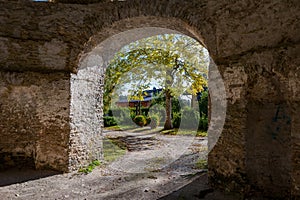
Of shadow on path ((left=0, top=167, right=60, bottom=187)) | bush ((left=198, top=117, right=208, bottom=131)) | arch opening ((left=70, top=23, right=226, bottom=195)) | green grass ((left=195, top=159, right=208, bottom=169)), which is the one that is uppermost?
arch opening ((left=70, top=23, right=226, bottom=195))

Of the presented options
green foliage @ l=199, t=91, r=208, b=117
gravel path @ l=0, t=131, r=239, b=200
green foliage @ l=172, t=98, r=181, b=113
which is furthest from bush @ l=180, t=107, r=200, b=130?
gravel path @ l=0, t=131, r=239, b=200

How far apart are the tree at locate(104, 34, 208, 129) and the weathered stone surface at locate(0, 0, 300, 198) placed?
174 inches

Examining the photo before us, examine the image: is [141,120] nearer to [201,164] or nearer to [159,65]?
[159,65]

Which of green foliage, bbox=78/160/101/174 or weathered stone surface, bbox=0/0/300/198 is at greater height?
weathered stone surface, bbox=0/0/300/198

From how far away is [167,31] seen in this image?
19.9 feet

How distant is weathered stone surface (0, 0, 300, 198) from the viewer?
11.2 feet

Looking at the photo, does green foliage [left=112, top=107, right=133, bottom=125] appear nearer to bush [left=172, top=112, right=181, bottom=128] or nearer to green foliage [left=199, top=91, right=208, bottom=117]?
bush [left=172, top=112, right=181, bottom=128]

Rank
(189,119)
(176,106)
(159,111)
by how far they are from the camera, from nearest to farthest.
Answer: (189,119)
(176,106)
(159,111)

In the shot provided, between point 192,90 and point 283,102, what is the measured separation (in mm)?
9358

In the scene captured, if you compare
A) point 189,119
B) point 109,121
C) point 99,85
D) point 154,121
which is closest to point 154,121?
point 154,121

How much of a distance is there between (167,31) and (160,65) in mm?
6313

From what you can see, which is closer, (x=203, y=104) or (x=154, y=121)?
(x=203, y=104)

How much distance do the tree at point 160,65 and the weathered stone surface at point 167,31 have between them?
174 inches

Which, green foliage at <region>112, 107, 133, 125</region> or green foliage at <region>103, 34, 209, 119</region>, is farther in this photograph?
green foliage at <region>112, 107, 133, 125</region>
